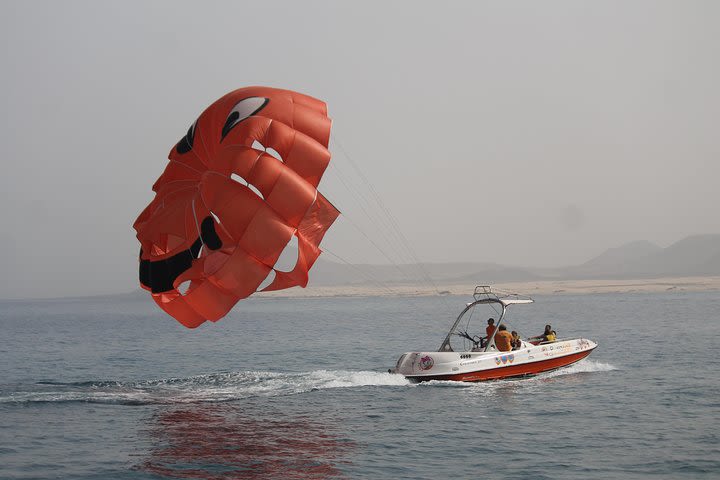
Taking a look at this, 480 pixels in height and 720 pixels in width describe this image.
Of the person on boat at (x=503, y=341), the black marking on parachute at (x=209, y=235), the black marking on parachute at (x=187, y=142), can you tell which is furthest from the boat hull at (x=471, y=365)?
the black marking on parachute at (x=187, y=142)

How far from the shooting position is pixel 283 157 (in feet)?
63.9

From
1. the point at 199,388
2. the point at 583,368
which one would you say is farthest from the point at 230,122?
the point at 583,368

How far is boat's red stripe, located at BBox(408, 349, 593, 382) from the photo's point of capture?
2578 cm

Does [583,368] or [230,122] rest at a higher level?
[230,122]

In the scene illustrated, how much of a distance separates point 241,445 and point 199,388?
873cm

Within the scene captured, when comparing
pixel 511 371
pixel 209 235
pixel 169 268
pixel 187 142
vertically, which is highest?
pixel 187 142

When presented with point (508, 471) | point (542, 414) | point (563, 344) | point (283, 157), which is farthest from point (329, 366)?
point (508, 471)

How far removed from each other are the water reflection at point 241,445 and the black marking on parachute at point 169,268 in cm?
358

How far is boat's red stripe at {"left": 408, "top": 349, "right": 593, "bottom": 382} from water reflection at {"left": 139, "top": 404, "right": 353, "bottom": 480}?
628 centimetres

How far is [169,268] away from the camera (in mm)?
21000

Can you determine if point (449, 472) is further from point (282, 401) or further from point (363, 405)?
point (282, 401)

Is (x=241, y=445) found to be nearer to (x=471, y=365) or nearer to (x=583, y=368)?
(x=471, y=365)

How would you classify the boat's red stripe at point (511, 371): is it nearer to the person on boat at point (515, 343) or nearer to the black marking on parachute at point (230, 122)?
the person on boat at point (515, 343)

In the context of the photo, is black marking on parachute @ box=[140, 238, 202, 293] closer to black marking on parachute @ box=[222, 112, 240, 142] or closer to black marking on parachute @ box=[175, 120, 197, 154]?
black marking on parachute @ box=[175, 120, 197, 154]
